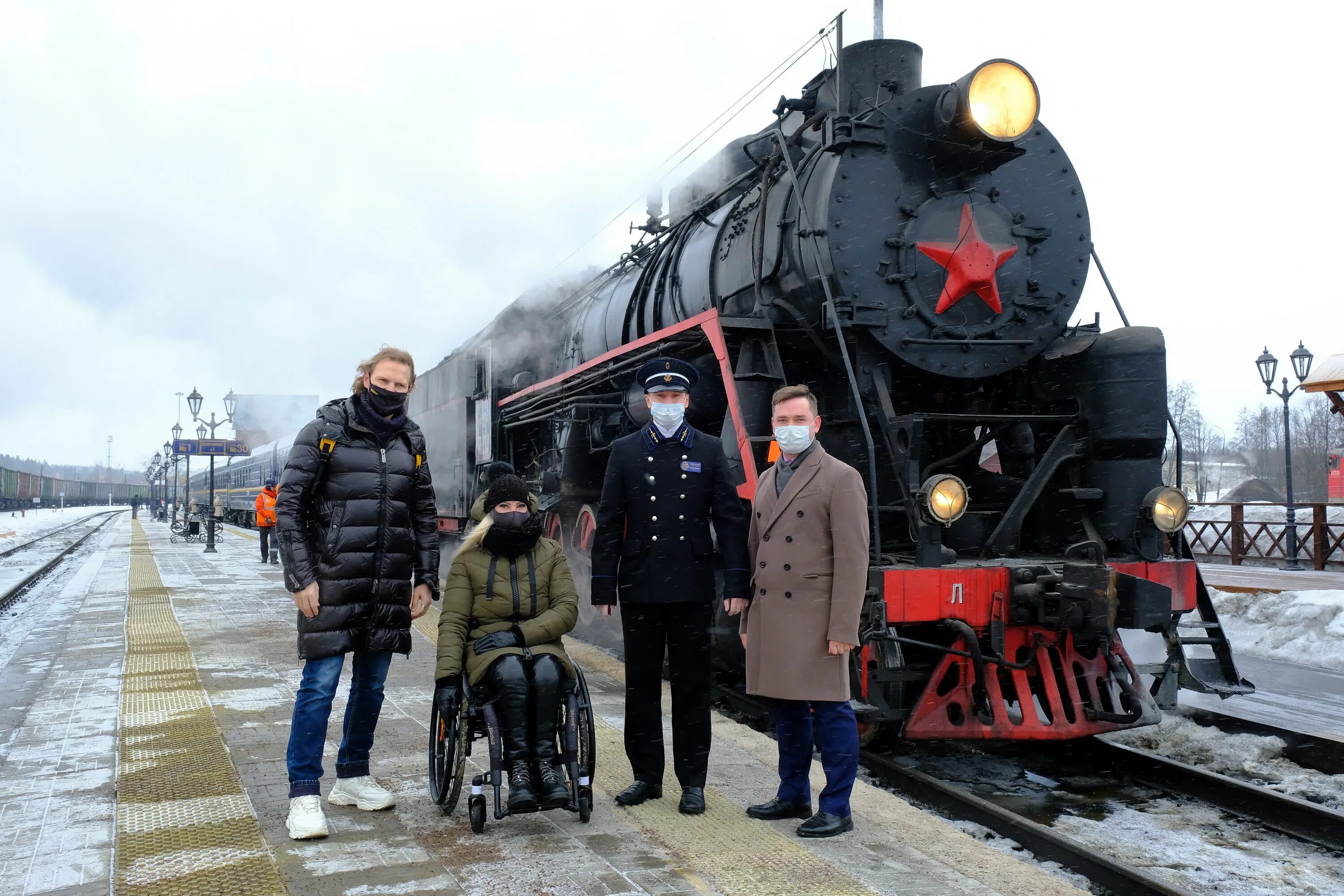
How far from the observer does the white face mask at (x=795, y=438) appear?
11.7ft

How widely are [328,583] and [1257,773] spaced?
15.3 ft

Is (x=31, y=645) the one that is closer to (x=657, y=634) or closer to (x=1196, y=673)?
(x=657, y=634)

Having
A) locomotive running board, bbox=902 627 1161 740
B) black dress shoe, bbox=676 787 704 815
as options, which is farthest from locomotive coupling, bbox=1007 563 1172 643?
black dress shoe, bbox=676 787 704 815

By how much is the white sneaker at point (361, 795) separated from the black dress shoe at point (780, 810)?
4.32 feet

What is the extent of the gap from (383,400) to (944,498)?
2640 mm

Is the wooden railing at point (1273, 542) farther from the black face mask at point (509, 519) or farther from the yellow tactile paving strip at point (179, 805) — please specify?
the yellow tactile paving strip at point (179, 805)

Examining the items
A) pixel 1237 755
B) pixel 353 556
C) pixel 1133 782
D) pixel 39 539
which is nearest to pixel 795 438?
pixel 353 556

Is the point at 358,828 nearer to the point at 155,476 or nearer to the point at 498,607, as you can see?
the point at 498,607

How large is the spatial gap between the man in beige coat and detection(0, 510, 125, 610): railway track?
12.0 m

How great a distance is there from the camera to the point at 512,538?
3.42m

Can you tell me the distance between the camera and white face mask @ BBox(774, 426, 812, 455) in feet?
11.7

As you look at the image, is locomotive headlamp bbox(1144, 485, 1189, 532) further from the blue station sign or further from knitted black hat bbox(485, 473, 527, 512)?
the blue station sign

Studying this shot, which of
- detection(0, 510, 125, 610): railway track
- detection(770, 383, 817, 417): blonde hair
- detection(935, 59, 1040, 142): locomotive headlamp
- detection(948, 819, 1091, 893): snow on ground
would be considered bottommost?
detection(948, 819, 1091, 893): snow on ground

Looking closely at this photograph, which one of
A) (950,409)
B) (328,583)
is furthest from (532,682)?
(950,409)
